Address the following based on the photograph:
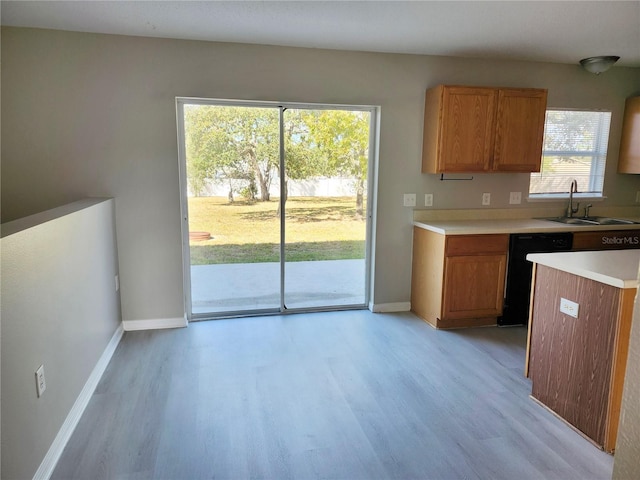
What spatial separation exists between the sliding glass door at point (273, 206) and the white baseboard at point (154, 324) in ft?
0.55

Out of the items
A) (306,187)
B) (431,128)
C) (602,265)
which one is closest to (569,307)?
(602,265)

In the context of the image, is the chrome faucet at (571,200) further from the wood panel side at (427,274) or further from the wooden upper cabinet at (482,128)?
the wood panel side at (427,274)

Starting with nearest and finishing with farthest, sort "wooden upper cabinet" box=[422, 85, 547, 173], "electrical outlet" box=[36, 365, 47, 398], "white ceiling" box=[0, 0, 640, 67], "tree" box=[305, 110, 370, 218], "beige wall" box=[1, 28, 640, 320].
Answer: "electrical outlet" box=[36, 365, 47, 398] → "white ceiling" box=[0, 0, 640, 67] → "beige wall" box=[1, 28, 640, 320] → "wooden upper cabinet" box=[422, 85, 547, 173] → "tree" box=[305, 110, 370, 218]

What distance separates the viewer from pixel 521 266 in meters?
3.62

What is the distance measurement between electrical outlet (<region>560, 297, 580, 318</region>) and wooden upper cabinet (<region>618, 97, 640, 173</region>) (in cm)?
278

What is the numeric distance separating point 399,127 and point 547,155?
5.21ft

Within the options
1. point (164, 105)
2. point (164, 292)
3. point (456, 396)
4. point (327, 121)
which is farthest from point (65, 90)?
point (456, 396)

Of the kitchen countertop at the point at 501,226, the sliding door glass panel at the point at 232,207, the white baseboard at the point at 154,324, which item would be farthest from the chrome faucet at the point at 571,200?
the white baseboard at the point at 154,324

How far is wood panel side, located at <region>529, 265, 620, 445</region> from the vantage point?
204 centimetres

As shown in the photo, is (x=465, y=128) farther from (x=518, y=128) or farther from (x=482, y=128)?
(x=518, y=128)

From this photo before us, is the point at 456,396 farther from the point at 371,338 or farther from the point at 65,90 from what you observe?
the point at 65,90

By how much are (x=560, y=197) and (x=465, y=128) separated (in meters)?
1.47

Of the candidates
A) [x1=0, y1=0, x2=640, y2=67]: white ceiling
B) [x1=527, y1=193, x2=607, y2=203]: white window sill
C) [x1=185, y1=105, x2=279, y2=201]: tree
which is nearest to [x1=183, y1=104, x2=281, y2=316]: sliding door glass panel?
[x1=185, y1=105, x2=279, y2=201]: tree

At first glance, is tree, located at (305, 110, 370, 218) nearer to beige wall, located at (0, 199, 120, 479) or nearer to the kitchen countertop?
the kitchen countertop
